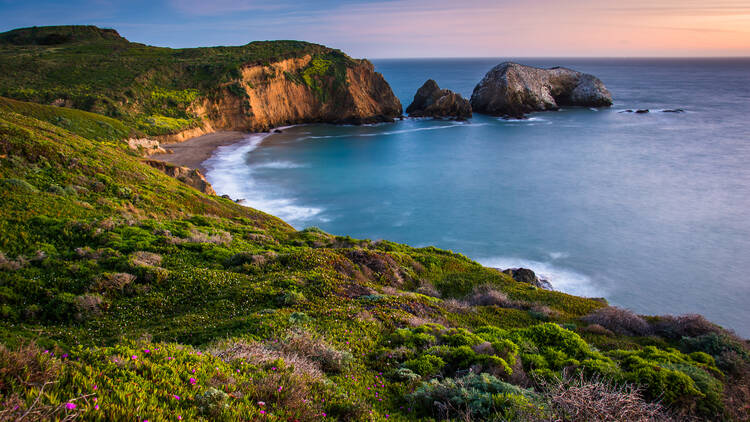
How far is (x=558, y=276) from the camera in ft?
77.0

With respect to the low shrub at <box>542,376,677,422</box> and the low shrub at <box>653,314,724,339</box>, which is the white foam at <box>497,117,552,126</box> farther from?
the low shrub at <box>542,376,677,422</box>

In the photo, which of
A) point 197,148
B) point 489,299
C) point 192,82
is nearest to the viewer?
point 489,299

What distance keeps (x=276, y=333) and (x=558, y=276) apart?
20.4 m

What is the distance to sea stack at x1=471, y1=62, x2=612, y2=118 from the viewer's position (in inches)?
3378

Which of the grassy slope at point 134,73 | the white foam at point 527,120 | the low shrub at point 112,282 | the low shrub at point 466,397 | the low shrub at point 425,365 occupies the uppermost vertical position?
the grassy slope at point 134,73

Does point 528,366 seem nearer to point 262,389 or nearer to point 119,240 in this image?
point 262,389

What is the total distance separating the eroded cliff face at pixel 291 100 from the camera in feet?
201

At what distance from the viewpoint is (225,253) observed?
13.2 meters

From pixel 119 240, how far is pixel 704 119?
9526 cm

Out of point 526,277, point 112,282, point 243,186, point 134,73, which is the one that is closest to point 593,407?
point 112,282

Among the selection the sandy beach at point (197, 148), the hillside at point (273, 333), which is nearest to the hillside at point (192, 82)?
the sandy beach at point (197, 148)

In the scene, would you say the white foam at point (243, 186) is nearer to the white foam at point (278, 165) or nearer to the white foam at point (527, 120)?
the white foam at point (278, 165)

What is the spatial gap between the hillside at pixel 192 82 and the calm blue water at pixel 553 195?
19.0 feet

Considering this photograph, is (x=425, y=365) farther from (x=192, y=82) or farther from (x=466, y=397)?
(x=192, y=82)
